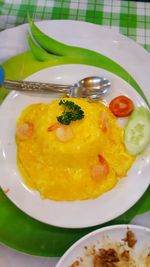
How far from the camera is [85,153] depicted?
3.74 feet

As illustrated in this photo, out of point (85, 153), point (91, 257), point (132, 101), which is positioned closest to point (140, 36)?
point (132, 101)

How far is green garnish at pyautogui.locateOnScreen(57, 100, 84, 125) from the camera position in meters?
1.14

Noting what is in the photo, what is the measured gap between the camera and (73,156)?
1.13 m

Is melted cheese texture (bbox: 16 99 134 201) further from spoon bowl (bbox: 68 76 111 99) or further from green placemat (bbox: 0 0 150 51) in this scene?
green placemat (bbox: 0 0 150 51)

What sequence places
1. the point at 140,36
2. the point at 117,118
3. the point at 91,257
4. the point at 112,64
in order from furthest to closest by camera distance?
1. the point at 140,36
2. the point at 112,64
3. the point at 117,118
4. the point at 91,257

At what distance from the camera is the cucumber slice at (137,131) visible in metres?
1.14

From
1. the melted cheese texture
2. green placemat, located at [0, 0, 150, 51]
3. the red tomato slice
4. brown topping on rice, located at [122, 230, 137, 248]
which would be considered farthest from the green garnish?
green placemat, located at [0, 0, 150, 51]

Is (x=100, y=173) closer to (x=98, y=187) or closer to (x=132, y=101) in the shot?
(x=98, y=187)

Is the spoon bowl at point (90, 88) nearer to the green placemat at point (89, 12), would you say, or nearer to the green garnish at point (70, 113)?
the green garnish at point (70, 113)

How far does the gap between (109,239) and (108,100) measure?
0.47 meters

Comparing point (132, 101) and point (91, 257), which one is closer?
point (91, 257)

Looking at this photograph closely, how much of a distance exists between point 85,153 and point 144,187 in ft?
0.66

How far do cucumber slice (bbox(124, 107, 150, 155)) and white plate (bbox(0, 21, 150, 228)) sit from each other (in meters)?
0.03

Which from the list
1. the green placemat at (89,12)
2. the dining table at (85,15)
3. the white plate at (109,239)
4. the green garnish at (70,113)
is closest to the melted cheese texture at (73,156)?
the green garnish at (70,113)
